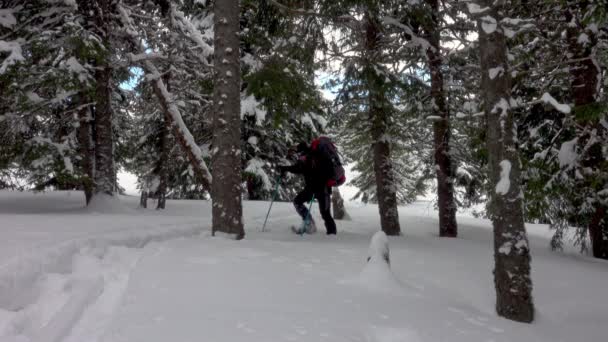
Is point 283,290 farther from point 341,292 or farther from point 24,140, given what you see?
point 24,140

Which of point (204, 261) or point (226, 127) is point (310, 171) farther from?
point (204, 261)

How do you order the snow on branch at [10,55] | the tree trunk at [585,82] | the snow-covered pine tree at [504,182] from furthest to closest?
the snow on branch at [10,55]
the tree trunk at [585,82]
the snow-covered pine tree at [504,182]

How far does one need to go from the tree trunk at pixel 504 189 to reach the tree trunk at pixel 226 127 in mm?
3507

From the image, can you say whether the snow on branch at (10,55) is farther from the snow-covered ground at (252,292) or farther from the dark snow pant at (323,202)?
the dark snow pant at (323,202)

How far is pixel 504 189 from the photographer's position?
152 inches

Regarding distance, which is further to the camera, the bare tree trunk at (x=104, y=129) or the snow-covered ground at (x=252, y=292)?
the bare tree trunk at (x=104, y=129)

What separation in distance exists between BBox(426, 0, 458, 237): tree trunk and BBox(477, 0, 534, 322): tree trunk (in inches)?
184

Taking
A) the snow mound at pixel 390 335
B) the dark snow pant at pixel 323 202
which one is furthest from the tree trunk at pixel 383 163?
the snow mound at pixel 390 335

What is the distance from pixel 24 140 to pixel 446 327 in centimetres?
931

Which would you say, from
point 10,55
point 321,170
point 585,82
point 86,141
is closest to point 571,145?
point 585,82

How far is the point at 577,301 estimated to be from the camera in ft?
15.0

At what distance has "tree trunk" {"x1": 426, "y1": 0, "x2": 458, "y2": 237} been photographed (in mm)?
8820

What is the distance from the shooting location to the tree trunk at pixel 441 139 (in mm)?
8820

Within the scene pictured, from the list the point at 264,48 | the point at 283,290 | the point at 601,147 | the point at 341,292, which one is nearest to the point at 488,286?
the point at 341,292
